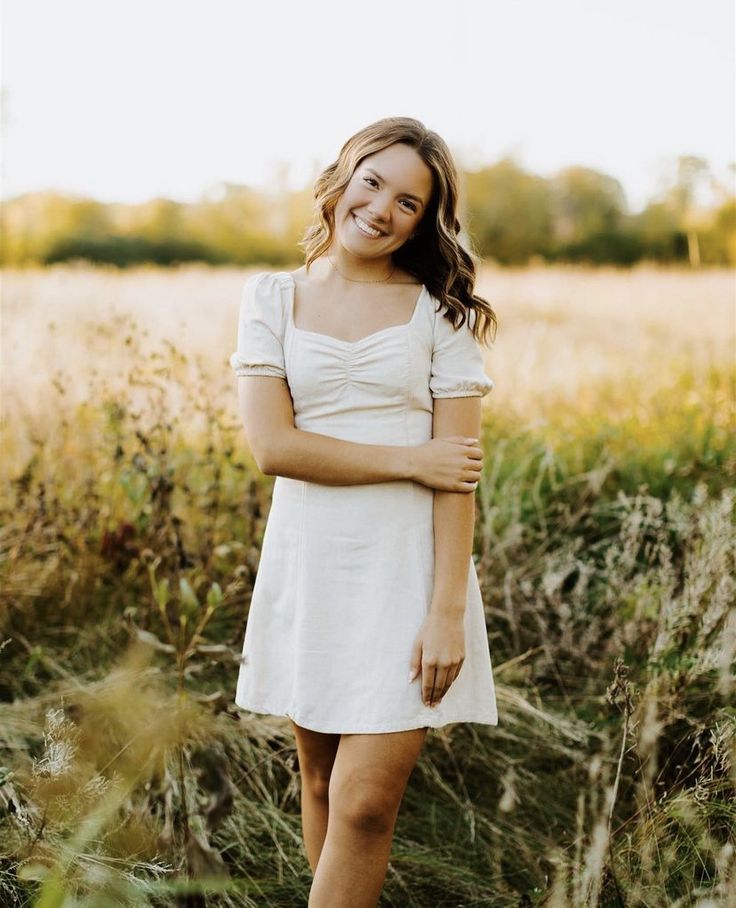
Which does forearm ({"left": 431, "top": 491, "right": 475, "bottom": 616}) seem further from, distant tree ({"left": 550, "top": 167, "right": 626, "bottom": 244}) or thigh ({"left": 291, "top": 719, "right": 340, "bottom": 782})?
distant tree ({"left": 550, "top": 167, "right": 626, "bottom": 244})

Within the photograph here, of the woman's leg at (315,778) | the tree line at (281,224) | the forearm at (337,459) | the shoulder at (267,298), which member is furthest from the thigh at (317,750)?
the tree line at (281,224)

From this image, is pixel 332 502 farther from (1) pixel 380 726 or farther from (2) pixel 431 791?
(2) pixel 431 791

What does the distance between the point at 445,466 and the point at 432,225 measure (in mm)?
562

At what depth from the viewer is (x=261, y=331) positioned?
1.94 metres

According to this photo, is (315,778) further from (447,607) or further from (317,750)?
(447,607)

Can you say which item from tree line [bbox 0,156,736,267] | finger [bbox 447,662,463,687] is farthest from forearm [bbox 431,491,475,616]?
tree line [bbox 0,156,736,267]

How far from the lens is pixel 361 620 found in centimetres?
188

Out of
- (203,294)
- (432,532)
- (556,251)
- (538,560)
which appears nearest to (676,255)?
(556,251)

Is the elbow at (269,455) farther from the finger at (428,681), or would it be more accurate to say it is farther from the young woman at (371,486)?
the finger at (428,681)

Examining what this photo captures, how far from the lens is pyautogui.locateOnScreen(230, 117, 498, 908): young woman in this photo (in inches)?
72.5

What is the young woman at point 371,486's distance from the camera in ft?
6.04

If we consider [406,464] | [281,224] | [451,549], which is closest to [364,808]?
[451,549]

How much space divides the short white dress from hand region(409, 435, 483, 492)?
60 mm

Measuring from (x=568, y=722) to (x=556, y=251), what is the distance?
29.5 m
